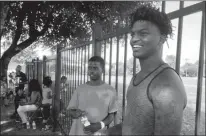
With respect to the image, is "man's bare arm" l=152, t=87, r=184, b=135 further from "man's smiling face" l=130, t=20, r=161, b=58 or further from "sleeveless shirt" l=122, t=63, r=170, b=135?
"man's smiling face" l=130, t=20, r=161, b=58

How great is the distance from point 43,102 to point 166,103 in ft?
18.2

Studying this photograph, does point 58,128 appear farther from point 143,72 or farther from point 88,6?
point 143,72

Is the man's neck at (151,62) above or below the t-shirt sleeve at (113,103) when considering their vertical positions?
above

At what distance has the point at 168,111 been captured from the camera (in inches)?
39.8

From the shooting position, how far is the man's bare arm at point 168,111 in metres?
1.01

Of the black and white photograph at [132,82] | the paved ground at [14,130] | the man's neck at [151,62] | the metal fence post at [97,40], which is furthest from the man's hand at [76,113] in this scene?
the paved ground at [14,130]

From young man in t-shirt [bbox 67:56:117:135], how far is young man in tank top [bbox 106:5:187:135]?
116 cm

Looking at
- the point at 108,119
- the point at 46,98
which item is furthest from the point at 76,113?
the point at 46,98

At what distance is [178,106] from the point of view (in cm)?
102

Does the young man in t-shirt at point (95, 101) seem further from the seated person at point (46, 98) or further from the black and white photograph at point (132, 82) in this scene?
the seated person at point (46, 98)

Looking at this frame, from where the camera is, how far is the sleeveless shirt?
3.65 feet

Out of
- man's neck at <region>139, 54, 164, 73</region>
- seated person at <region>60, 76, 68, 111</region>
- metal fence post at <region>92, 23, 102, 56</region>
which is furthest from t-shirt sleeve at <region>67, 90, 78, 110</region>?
seated person at <region>60, 76, 68, 111</region>

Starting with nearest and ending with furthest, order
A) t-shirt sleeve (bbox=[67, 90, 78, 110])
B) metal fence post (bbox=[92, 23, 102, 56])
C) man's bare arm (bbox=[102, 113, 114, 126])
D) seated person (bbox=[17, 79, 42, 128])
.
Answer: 1. man's bare arm (bbox=[102, 113, 114, 126])
2. t-shirt sleeve (bbox=[67, 90, 78, 110])
3. metal fence post (bbox=[92, 23, 102, 56])
4. seated person (bbox=[17, 79, 42, 128])

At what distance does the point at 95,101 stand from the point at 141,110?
1.37 metres
